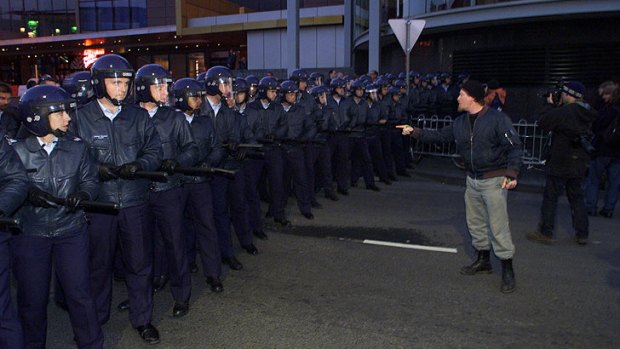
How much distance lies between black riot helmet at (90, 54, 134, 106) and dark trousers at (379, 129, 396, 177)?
311 inches

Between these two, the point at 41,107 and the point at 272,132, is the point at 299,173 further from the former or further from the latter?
the point at 41,107

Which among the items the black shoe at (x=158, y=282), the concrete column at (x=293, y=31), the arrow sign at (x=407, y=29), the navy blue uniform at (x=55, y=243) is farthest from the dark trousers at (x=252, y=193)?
the concrete column at (x=293, y=31)

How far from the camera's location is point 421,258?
269 inches

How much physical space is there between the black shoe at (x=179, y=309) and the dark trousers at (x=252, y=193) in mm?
2110

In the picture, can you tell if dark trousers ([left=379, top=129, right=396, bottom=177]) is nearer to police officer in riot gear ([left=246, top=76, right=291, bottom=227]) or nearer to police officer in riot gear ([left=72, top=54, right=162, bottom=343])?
police officer in riot gear ([left=246, top=76, right=291, bottom=227])

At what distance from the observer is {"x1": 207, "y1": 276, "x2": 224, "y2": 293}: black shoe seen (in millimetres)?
5809

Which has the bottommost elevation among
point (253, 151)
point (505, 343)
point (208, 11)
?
point (505, 343)

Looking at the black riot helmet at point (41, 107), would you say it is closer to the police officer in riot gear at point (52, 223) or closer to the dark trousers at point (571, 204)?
the police officer in riot gear at point (52, 223)

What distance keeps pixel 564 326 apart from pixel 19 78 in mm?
59745

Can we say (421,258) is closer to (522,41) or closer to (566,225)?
(566,225)

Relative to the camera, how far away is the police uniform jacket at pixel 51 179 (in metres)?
3.86

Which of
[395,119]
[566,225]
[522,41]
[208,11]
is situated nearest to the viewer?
[566,225]

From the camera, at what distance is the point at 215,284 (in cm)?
583

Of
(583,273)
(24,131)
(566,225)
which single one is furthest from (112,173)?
(566,225)
